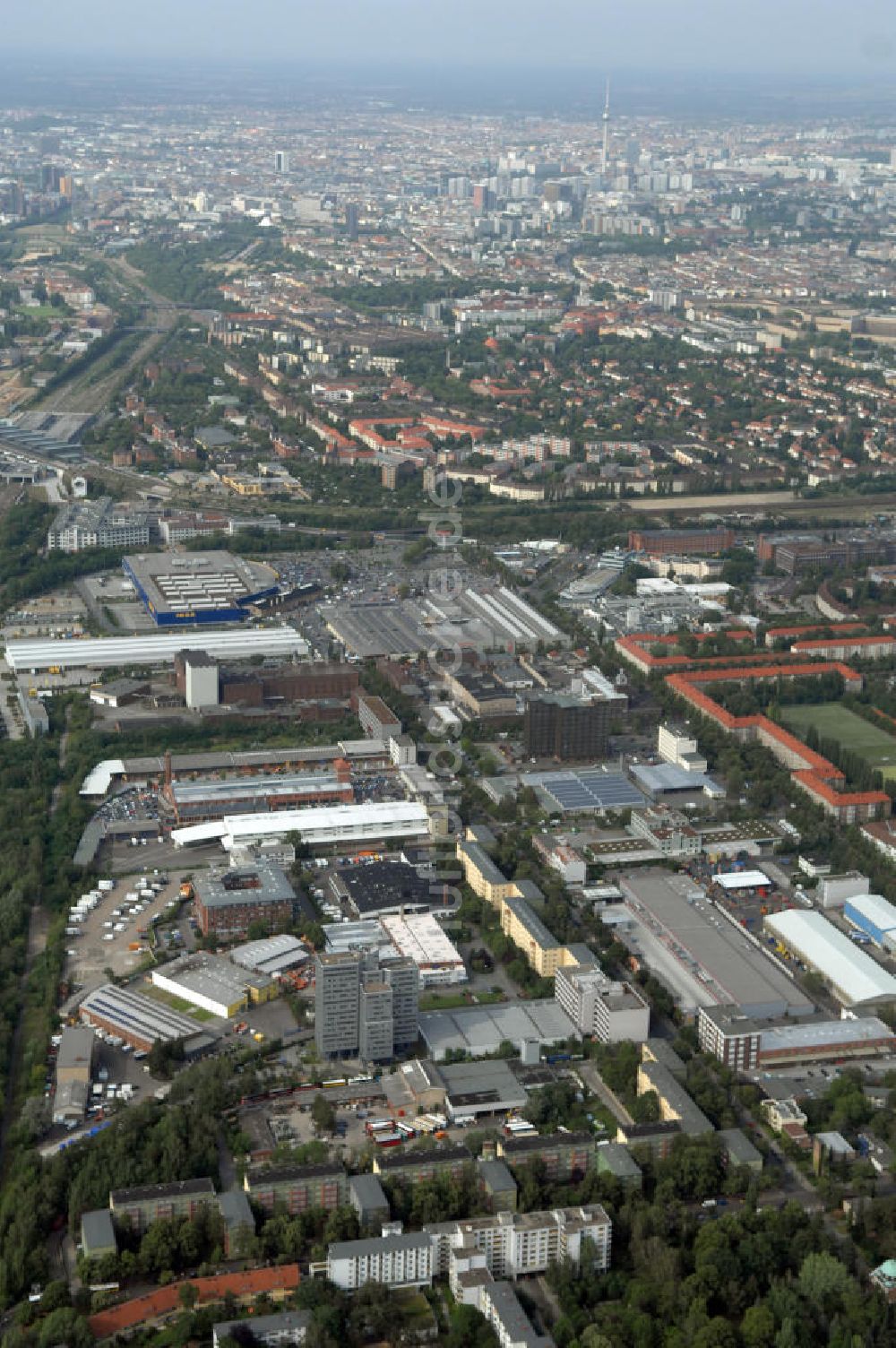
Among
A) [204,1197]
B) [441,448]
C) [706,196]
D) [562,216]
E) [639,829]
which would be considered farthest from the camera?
[706,196]

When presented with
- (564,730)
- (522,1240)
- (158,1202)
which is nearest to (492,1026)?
(522,1240)

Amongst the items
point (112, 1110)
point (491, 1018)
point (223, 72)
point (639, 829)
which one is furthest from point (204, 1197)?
point (223, 72)

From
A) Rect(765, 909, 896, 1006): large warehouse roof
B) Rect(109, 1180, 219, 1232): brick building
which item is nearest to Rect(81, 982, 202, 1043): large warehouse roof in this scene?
Rect(109, 1180, 219, 1232): brick building

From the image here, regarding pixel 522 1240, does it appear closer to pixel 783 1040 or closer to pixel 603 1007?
pixel 603 1007

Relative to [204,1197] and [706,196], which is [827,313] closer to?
[706,196]

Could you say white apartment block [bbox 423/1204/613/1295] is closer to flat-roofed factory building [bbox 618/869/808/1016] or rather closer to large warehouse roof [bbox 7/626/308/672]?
flat-roofed factory building [bbox 618/869/808/1016]

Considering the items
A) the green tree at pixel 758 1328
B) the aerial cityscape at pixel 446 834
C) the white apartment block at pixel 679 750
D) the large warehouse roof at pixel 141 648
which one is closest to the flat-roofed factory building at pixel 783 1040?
the aerial cityscape at pixel 446 834

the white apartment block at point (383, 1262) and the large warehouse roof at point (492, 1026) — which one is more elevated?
the white apartment block at point (383, 1262)

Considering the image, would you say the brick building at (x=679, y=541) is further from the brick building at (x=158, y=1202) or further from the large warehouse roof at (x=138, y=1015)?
the brick building at (x=158, y=1202)
